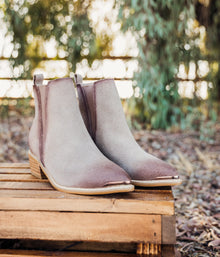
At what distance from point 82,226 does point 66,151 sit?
0.74 feet

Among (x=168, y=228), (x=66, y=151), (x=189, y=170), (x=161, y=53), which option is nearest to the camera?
(x=168, y=228)

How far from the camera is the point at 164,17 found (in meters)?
3.24

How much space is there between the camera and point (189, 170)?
2.45m

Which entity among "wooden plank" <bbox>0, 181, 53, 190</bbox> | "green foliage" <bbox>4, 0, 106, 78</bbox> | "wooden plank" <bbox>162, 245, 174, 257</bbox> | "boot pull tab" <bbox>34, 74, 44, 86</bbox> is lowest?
"wooden plank" <bbox>162, 245, 174, 257</bbox>

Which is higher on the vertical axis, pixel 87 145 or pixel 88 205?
pixel 87 145

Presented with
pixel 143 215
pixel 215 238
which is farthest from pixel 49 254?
pixel 215 238

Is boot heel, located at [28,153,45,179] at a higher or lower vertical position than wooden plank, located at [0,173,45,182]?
higher

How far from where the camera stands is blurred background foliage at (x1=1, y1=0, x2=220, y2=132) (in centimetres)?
310

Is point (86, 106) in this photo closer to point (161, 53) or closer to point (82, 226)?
point (82, 226)

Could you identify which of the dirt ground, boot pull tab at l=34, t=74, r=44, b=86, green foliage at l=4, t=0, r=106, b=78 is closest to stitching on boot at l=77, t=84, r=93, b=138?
boot pull tab at l=34, t=74, r=44, b=86

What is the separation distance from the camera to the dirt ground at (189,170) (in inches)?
56.2

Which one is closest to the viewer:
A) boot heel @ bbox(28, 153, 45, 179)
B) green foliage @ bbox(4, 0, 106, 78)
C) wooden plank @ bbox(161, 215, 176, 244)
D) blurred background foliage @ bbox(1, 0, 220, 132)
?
wooden plank @ bbox(161, 215, 176, 244)

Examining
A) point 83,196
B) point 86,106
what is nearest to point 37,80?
point 86,106

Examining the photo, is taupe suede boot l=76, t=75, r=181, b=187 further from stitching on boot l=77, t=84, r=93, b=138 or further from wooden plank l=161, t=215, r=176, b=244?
wooden plank l=161, t=215, r=176, b=244
